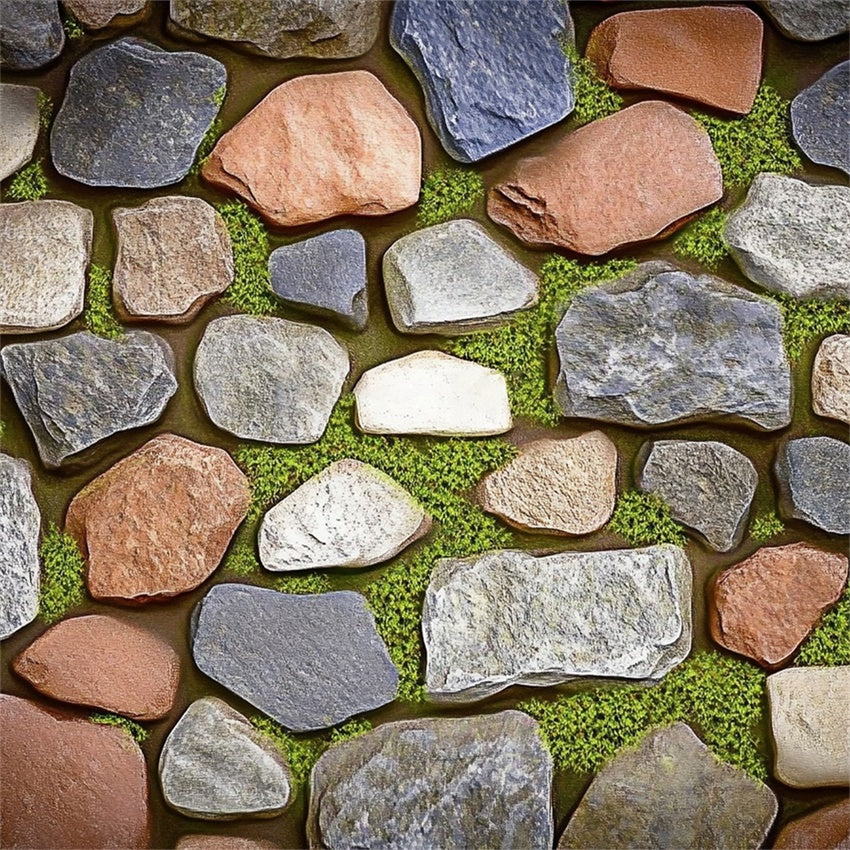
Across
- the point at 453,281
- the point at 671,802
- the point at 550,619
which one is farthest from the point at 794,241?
the point at 671,802

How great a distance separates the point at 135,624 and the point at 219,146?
1.56 feet

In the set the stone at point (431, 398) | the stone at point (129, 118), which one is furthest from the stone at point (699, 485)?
the stone at point (129, 118)

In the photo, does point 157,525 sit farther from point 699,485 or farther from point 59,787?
point 699,485

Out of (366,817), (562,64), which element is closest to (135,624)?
(366,817)

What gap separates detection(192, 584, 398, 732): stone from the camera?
96 cm

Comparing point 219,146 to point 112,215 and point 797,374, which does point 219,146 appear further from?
point 797,374

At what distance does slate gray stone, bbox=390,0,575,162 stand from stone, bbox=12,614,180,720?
0.58m

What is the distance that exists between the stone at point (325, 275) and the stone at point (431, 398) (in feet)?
0.22

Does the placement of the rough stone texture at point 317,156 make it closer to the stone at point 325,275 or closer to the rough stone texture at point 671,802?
the stone at point 325,275

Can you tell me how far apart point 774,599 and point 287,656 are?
0.48 m

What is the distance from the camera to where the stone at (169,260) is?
0.99 meters

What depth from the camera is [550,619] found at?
0.98 meters

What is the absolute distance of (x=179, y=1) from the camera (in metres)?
0.99

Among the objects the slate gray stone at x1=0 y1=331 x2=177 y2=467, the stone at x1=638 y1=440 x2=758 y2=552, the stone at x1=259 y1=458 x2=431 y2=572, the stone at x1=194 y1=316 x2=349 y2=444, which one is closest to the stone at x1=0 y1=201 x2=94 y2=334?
the slate gray stone at x1=0 y1=331 x2=177 y2=467
